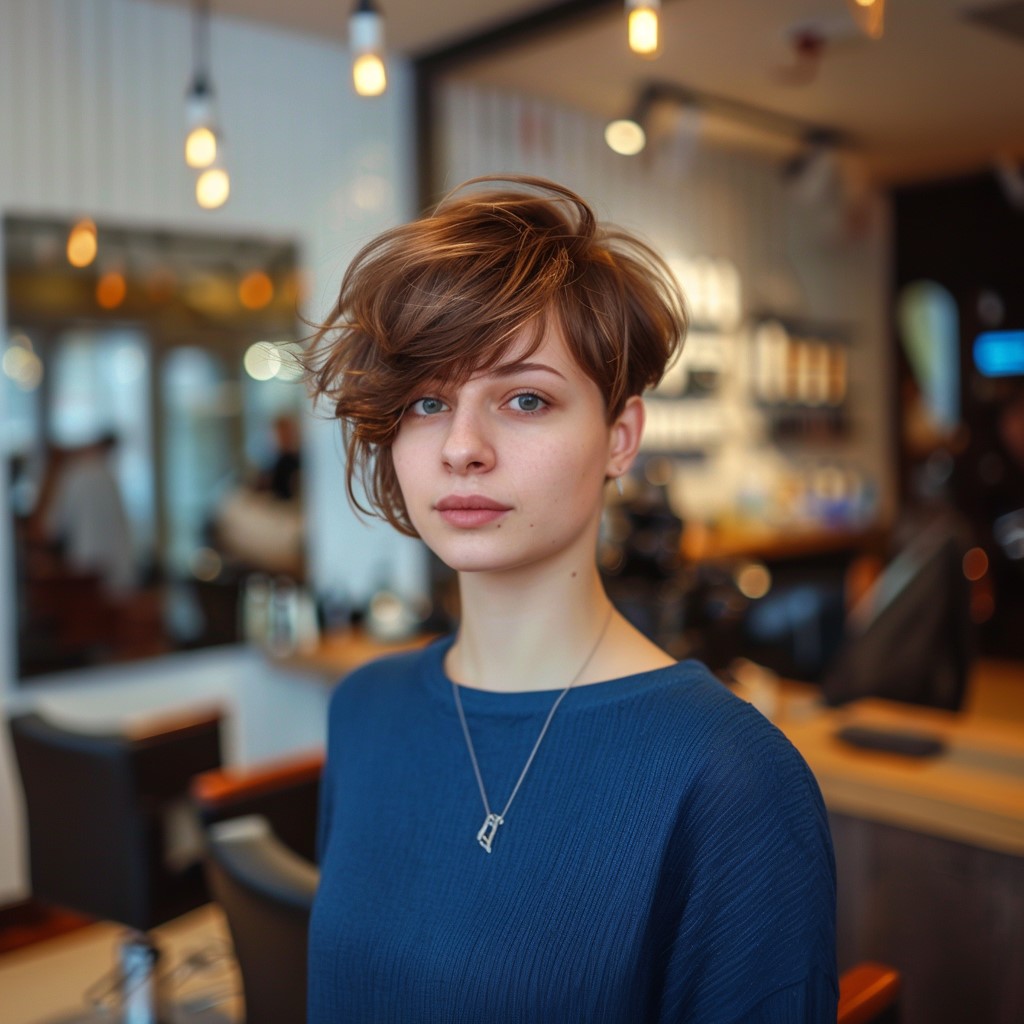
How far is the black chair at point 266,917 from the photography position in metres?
1.40

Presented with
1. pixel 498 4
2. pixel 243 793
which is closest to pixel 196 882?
pixel 243 793

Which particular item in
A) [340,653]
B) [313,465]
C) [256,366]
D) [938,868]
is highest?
[256,366]

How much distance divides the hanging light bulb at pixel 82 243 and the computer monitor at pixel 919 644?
8.62 ft

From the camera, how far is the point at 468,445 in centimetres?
97

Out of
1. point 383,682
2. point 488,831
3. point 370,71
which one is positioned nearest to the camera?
point 488,831

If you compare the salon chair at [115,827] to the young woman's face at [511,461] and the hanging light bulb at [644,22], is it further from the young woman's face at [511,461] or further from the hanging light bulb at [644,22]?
the hanging light bulb at [644,22]

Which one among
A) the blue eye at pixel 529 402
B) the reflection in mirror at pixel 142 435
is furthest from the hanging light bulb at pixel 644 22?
the reflection in mirror at pixel 142 435

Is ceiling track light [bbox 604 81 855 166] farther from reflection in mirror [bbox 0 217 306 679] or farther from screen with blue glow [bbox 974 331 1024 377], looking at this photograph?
screen with blue glow [bbox 974 331 1024 377]

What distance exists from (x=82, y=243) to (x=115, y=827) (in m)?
2.05

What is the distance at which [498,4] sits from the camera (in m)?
3.82

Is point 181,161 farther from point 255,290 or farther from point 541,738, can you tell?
point 541,738

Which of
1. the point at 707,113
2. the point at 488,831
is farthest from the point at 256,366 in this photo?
the point at 488,831

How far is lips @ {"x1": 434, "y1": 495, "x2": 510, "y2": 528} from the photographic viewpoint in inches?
38.8

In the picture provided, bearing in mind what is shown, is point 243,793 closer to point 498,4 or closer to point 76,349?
point 76,349
